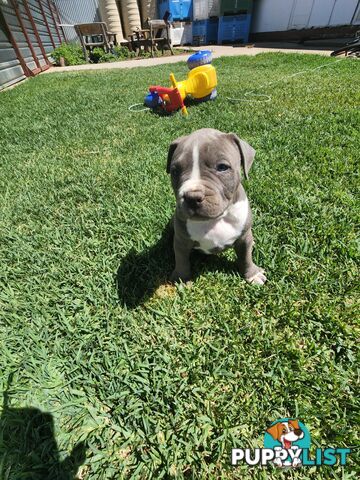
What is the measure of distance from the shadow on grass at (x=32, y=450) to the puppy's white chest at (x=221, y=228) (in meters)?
1.48

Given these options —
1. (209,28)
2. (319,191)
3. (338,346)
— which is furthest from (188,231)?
(209,28)

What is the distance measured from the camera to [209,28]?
2191 centimetres

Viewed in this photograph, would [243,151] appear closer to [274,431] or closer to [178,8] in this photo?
[274,431]

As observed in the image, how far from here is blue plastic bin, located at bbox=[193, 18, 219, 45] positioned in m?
21.6

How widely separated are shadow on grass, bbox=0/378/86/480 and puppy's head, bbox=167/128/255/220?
1.55 metres

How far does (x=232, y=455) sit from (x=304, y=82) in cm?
861

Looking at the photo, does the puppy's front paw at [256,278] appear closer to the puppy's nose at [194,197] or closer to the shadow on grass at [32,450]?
the puppy's nose at [194,197]

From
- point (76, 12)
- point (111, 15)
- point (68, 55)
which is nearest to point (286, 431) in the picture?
point (68, 55)

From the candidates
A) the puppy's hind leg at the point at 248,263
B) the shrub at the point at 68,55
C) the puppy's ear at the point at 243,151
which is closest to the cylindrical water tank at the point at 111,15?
the shrub at the point at 68,55

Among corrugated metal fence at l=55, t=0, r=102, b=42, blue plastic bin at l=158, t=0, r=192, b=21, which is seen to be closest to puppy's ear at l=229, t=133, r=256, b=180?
blue plastic bin at l=158, t=0, r=192, b=21

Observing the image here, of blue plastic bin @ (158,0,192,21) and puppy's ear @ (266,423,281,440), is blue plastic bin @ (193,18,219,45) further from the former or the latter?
puppy's ear @ (266,423,281,440)

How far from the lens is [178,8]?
71.1 feet

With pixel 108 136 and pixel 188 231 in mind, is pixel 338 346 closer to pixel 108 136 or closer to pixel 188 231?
pixel 188 231

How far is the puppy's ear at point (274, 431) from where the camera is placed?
1603mm
